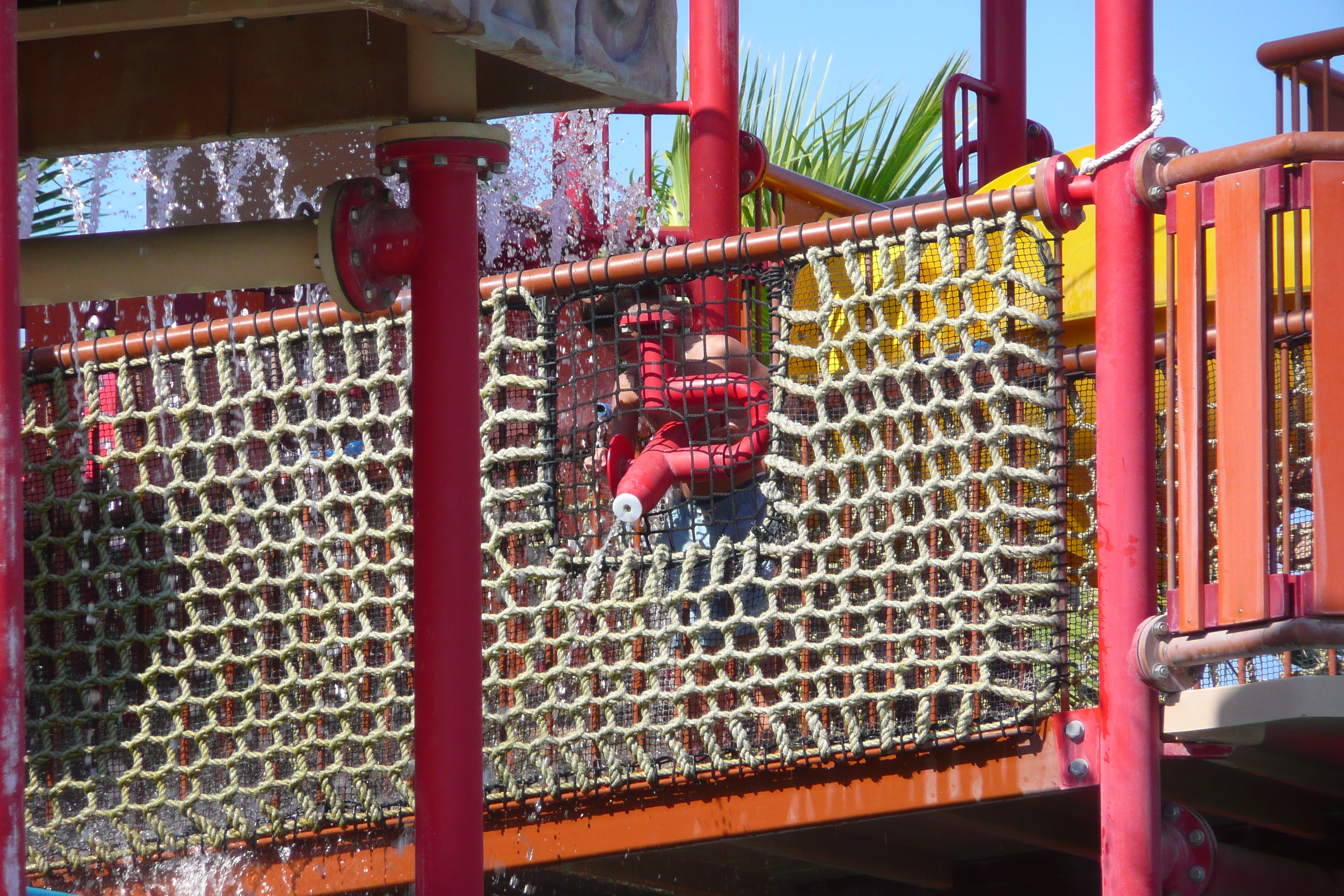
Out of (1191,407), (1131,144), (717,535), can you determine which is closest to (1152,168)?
(1131,144)

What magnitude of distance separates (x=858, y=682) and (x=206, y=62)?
1915mm

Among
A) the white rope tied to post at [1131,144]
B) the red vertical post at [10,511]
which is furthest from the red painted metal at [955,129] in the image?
the red vertical post at [10,511]

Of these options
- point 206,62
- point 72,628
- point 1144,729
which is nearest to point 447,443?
point 206,62

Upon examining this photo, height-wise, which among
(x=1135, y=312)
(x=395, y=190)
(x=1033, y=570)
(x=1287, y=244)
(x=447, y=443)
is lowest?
(x=1033, y=570)

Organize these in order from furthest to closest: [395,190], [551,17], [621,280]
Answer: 1. [395,190]
2. [621,280]
3. [551,17]

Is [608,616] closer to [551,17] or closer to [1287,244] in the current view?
[551,17]

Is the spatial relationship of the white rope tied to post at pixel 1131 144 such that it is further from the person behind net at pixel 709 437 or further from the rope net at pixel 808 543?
the person behind net at pixel 709 437

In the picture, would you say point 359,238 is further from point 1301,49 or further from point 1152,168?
point 1301,49

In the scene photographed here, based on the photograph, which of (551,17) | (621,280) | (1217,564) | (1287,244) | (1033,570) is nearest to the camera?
(551,17)

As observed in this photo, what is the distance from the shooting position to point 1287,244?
3869 mm

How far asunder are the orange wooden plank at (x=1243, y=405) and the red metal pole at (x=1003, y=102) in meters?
3.76

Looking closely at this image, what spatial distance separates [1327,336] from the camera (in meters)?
2.29

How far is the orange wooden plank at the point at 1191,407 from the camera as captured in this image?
2.46m

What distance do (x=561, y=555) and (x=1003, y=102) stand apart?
3.72m
